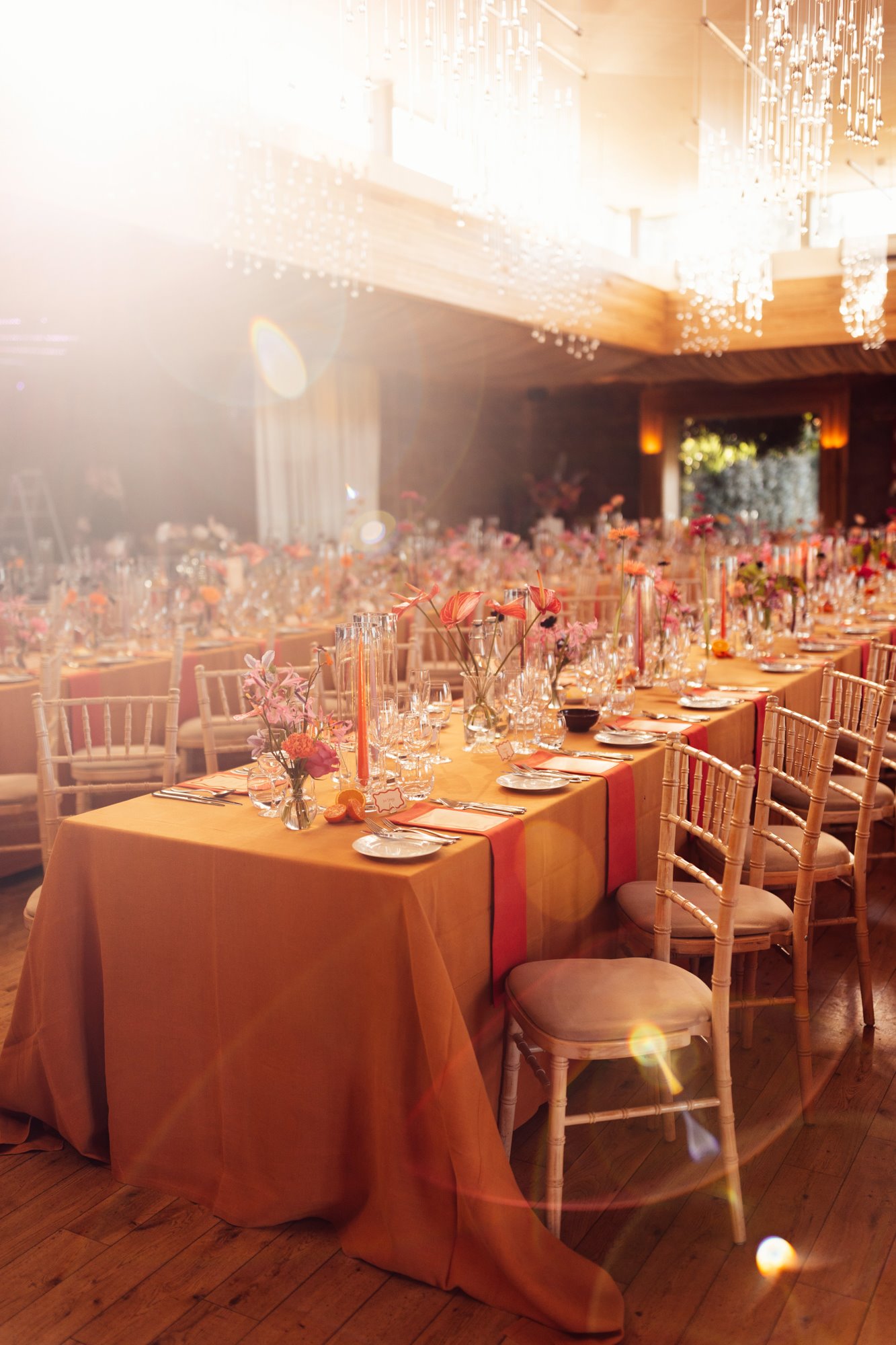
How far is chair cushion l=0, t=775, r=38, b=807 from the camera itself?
4.02 metres

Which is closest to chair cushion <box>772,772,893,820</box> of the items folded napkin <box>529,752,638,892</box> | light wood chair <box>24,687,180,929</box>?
folded napkin <box>529,752,638,892</box>

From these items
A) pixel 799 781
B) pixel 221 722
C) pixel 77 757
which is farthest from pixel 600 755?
pixel 221 722

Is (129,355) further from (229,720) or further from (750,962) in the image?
(750,962)

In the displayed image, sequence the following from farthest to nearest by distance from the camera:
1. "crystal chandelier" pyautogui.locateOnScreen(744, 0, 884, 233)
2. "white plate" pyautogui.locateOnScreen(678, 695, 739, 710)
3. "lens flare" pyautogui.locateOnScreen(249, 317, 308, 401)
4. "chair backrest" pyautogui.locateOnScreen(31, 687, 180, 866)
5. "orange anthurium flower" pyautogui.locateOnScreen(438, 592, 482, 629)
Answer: "lens flare" pyautogui.locateOnScreen(249, 317, 308, 401) → "crystal chandelier" pyautogui.locateOnScreen(744, 0, 884, 233) → "white plate" pyautogui.locateOnScreen(678, 695, 739, 710) → "chair backrest" pyautogui.locateOnScreen(31, 687, 180, 866) → "orange anthurium flower" pyautogui.locateOnScreen(438, 592, 482, 629)

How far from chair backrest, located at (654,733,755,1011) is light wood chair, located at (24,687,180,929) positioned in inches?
57.8

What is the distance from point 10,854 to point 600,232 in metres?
11.7

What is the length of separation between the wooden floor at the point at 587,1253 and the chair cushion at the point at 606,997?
0.48 metres

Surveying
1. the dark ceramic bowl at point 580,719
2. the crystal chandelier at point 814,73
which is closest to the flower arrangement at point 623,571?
the dark ceramic bowl at point 580,719

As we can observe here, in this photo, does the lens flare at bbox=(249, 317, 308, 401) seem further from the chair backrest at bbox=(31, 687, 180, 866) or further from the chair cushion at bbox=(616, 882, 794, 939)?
the chair cushion at bbox=(616, 882, 794, 939)

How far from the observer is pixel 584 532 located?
10.9 m

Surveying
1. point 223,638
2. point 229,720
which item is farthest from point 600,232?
point 229,720

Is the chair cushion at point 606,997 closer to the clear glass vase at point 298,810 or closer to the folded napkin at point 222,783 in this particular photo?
the clear glass vase at point 298,810

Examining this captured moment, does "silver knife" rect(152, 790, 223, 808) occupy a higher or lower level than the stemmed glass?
lower

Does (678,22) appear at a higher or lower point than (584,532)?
higher
